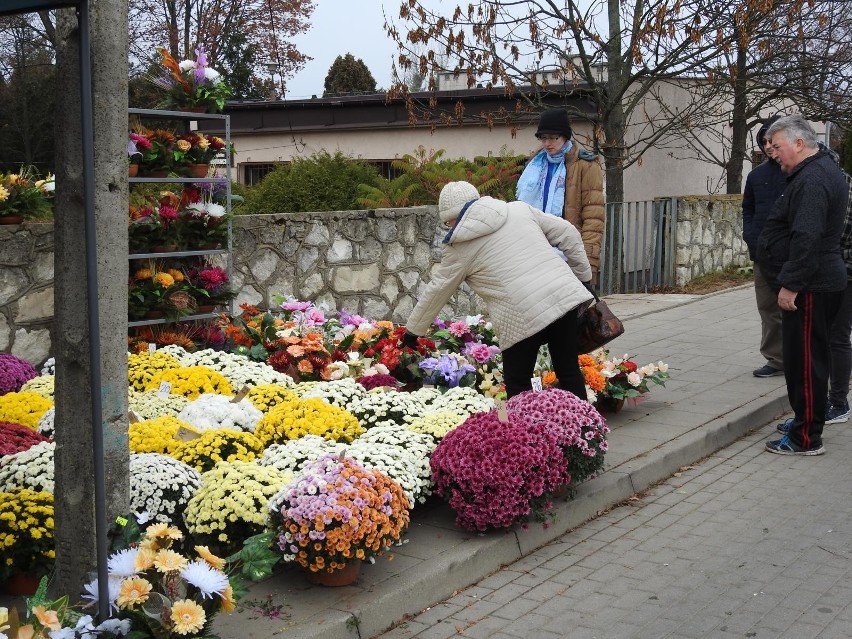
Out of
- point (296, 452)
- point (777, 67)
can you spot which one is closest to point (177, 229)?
point (296, 452)

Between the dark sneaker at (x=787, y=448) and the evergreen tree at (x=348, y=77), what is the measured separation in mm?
31437

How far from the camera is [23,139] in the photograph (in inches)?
237

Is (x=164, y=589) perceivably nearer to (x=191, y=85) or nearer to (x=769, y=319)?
(x=191, y=85)

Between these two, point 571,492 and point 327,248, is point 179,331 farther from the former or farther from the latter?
point 571,492

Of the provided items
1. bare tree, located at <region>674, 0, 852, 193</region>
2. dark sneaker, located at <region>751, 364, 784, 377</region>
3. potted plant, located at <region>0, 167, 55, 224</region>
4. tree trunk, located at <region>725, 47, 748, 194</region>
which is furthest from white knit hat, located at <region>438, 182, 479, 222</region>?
tree trunk, located at <region>725, 47, 748, 194</region>

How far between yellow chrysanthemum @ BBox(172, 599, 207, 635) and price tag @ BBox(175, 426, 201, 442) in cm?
203

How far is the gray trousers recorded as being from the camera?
8789 mm

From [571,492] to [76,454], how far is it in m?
2.80

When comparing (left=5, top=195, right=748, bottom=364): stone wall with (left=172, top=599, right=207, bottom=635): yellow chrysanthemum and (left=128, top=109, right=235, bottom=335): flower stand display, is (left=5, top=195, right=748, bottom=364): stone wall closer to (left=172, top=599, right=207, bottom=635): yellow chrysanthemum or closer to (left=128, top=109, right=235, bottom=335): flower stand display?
(left=128, top=109, right=235, bottom=335): flower stand display

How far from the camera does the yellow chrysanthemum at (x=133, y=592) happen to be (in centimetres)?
334

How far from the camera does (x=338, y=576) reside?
14.3 feet

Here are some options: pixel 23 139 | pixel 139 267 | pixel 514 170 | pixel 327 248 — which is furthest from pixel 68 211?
pixel 514 170

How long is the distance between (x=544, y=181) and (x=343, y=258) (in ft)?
10.3

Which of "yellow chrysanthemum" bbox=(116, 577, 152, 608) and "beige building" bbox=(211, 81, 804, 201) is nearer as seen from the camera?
"yellow chrysanthemum" bbox=(116, 577, 152, 608)
